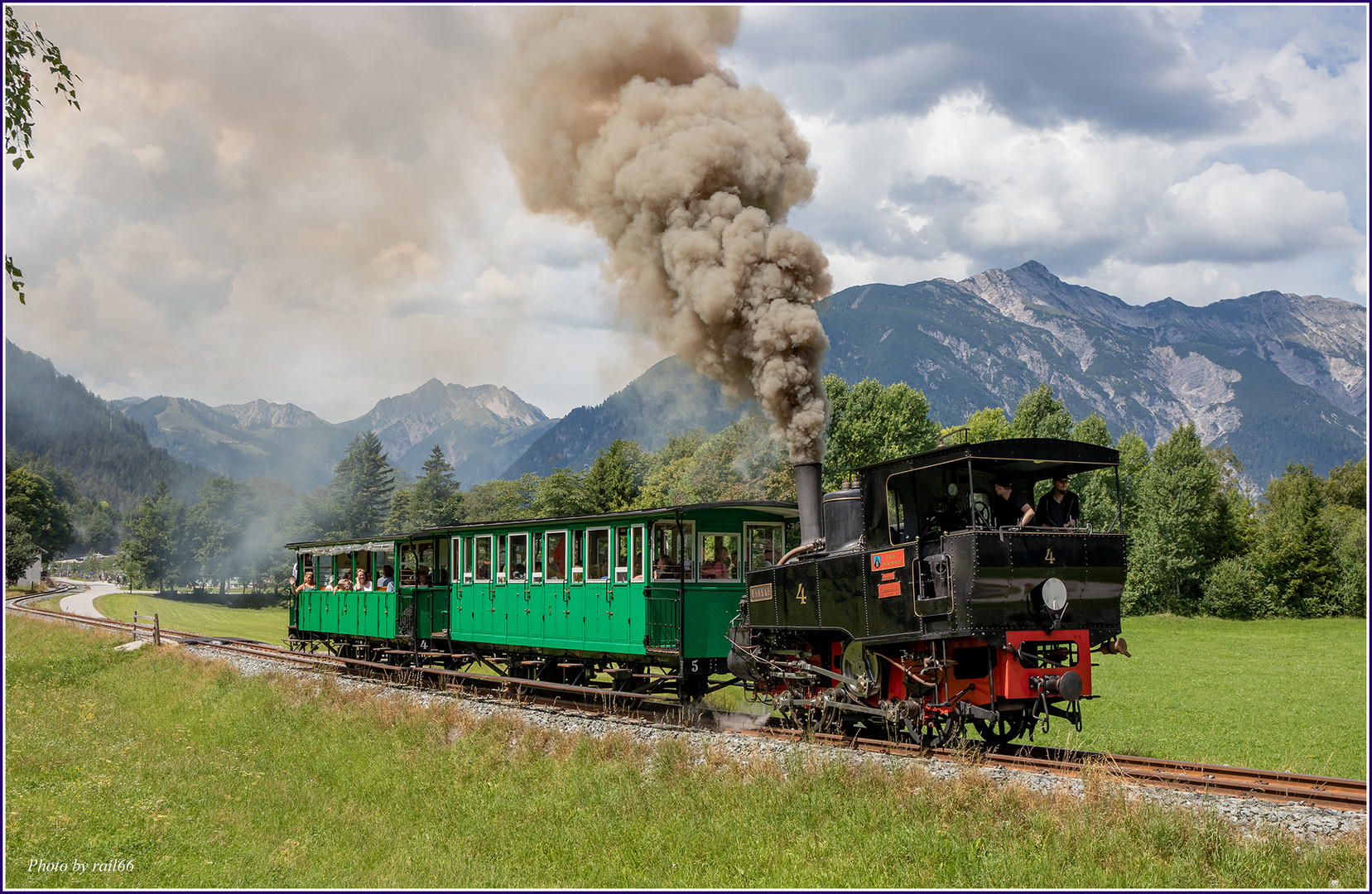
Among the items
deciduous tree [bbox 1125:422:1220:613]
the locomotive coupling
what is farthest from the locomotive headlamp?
deciduous tree [bbox 1125:422:1220:613]

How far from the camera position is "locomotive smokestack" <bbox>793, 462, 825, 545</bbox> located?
1362cm

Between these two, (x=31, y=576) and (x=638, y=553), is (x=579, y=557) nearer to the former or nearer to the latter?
(x=638, y=553)

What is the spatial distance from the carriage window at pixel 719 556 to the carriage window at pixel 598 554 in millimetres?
1890

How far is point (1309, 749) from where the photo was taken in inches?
634

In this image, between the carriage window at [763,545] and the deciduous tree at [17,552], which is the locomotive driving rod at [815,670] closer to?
the carriage window at [763,545]

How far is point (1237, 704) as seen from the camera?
22.4m

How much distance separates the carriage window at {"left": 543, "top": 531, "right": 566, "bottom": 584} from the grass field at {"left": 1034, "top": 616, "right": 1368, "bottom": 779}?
8.89m

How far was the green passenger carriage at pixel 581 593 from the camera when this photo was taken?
15.8 metres

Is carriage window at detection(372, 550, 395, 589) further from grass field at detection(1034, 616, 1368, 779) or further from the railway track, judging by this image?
grass field at detection(1034, 616, 1368, 779)

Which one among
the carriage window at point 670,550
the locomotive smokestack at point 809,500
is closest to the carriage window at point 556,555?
the carriage window at point 670,550

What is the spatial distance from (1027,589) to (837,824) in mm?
3468

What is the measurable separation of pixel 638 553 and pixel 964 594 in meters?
7.02

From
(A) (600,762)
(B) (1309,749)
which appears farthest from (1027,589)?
(B) (1309,749)

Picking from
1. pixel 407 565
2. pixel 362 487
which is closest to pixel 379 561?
pixel 407 565
